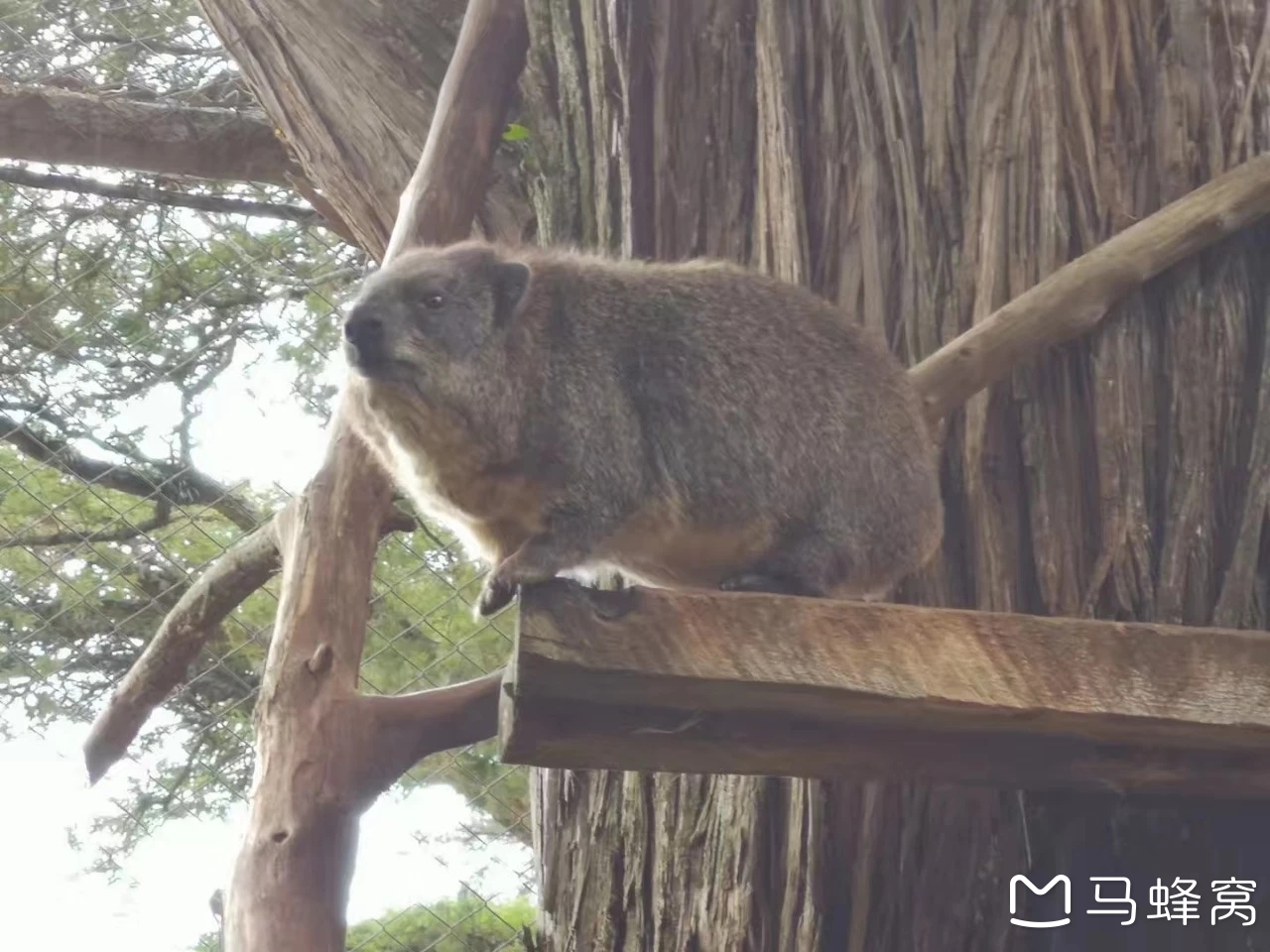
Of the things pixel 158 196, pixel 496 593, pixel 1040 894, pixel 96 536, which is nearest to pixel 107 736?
pixel 96 536

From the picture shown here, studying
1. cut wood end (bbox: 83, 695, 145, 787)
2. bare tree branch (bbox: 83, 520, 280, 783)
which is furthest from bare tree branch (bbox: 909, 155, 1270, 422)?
cut wood end (bbox: 83, 695, 145, 787)

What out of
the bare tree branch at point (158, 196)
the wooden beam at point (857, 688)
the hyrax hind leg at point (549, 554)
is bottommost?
the wooden beam at point (857, 688)

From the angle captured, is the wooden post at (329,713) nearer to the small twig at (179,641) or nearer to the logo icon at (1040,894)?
Answer: the small twig at (179,641)

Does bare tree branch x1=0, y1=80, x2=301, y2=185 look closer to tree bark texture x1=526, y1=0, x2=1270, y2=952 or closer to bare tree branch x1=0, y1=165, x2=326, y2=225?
bare tree branch x1=0, y1=165, x2=326, y2=225

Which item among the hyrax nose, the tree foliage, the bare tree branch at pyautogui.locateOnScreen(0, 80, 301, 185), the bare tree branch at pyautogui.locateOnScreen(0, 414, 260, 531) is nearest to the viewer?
the hyrax nose

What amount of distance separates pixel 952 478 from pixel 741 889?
79cm

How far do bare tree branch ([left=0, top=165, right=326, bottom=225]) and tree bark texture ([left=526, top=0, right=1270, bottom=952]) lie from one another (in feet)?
5.30

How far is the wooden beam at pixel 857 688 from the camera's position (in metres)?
1.78

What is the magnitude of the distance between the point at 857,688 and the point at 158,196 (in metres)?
3.35

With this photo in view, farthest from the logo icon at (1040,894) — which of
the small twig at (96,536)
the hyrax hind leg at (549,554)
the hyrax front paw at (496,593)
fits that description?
the small twig at (96,536)

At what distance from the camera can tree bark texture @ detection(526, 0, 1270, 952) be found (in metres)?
2.50

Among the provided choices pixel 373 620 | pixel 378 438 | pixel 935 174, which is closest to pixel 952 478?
pixel 935 174

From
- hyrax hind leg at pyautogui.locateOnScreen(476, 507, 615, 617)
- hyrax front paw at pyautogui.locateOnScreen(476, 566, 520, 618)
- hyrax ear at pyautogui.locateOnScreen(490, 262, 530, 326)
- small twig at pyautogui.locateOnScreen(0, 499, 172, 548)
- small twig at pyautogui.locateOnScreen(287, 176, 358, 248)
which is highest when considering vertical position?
small twig at pyautogui.locateOnScreen(287, 176, 358, 248)

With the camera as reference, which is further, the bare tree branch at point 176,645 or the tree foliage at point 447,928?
the tree foliage at point 447,928
